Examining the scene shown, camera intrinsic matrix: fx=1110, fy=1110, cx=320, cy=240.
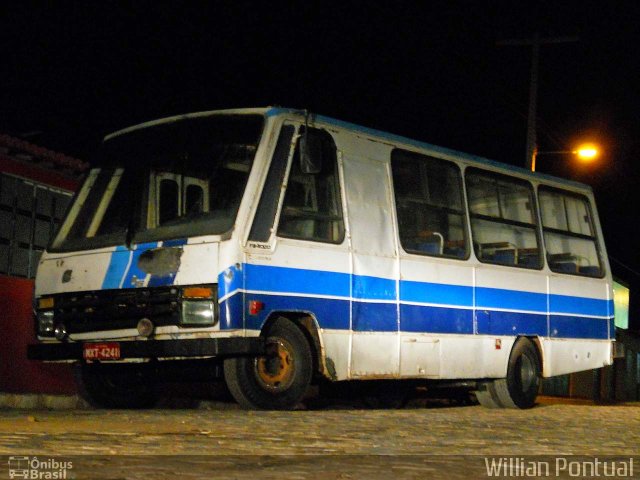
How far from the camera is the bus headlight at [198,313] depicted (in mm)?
9969

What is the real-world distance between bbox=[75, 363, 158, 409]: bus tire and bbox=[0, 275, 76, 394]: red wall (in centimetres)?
269

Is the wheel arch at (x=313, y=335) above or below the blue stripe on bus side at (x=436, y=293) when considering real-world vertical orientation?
below

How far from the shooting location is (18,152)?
Result: 14.0 m

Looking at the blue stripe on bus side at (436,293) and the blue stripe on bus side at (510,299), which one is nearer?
the blue stripe on bus side at (436,293)

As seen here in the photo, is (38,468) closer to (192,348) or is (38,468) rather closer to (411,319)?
(192,348)

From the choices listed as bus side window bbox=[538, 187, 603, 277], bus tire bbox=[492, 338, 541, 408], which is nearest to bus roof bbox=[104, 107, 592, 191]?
bus side window bbox=[538, 187, 603, 277]

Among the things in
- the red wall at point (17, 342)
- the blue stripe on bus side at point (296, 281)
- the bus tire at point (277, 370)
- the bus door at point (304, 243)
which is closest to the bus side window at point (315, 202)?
the bus door at point (304, 243)

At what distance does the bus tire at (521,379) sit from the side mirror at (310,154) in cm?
471

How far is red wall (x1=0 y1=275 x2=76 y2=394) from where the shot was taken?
1420cm

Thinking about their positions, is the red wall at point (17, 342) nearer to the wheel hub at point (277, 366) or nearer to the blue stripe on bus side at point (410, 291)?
the wheel hub at point (277, 366)

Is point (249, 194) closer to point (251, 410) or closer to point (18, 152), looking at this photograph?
point (251, 410)

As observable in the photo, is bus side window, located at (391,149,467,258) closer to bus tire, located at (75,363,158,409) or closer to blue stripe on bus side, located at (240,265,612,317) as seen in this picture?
blue stripe on bus side, located at (240,265,612,317)

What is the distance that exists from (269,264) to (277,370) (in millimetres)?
1043

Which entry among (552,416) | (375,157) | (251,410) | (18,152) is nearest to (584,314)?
(552,416)
